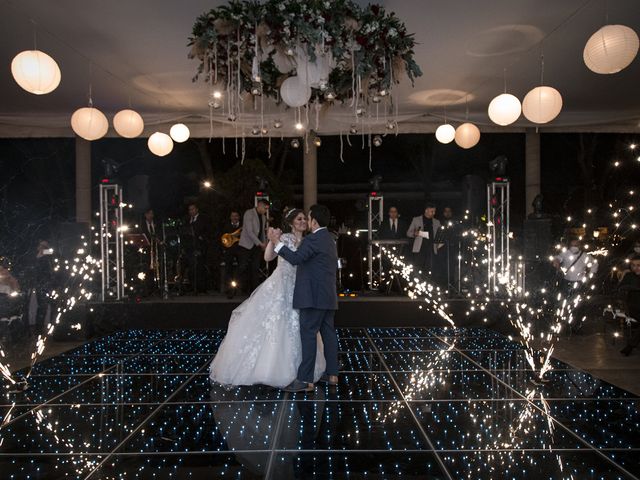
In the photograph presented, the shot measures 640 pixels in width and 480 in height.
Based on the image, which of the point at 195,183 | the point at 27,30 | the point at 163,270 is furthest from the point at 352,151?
the point at 27,30

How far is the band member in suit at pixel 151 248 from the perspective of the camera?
10.0 meters

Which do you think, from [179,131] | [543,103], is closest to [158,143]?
[179,131]

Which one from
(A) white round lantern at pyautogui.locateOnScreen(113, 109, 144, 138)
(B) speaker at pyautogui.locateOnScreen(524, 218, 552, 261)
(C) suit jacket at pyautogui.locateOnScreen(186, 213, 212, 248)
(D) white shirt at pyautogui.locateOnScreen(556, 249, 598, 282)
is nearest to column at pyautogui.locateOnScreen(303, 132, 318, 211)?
(C) suit jacket at pyautogui.locateOnScreen(186, 213, 212, 248)

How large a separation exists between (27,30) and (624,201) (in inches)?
433

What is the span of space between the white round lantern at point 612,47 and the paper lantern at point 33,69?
4.51m

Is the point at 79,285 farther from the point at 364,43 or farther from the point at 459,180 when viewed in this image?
the point at 459,180

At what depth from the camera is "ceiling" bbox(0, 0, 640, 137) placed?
5969 millimetres

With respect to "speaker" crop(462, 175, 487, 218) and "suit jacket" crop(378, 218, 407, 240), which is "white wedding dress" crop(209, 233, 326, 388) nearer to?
"suit jacket" crop(378, 218, 407, 240)

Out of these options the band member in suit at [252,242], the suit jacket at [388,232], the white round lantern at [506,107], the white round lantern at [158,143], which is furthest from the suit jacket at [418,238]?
the white round lantern at [158,143]

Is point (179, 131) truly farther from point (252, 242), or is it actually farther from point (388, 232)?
point (388, 232)

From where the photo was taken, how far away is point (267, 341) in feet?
17.0

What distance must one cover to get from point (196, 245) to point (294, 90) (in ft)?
17.4

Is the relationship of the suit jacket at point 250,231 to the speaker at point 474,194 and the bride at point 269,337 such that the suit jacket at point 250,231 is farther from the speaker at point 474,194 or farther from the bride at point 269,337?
the bride at point 269,337

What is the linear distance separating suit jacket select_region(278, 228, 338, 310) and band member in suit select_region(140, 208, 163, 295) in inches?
215
